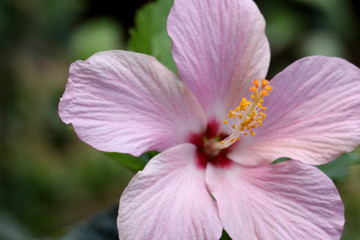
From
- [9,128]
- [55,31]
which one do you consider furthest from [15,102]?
[55,31]

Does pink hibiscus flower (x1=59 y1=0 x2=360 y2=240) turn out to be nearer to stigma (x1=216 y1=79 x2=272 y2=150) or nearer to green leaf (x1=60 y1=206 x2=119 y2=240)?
stigma (x1=216 y1=79 x2=272 y2=150)

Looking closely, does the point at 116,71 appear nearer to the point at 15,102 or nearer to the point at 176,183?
the point at 176,183

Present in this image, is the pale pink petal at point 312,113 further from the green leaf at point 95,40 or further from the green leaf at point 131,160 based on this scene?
the green leaf at point 95,40

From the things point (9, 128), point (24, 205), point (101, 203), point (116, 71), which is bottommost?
point (101, 203)

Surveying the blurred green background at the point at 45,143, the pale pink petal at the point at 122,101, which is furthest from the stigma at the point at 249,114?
the blurred green background at the point at 45,143

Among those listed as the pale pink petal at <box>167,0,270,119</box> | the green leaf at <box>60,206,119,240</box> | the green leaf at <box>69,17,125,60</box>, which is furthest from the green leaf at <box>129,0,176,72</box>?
the green leaf at <box>69,17,125,60</box>

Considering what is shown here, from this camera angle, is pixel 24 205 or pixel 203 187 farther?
pixel 24 205

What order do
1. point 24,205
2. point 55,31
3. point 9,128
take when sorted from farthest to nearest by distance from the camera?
1. point 55,31
2. point 9,128
3. point 24,205
